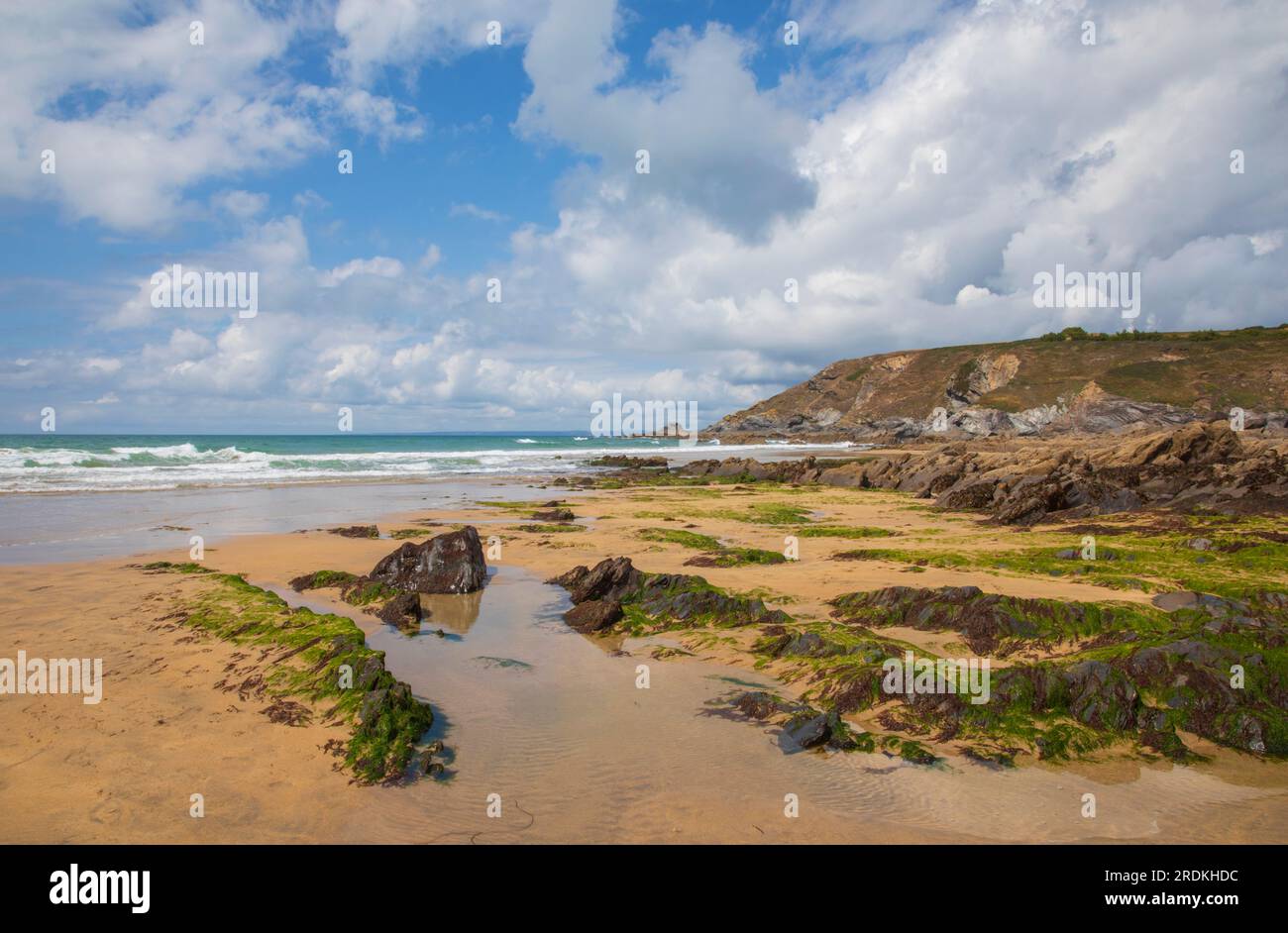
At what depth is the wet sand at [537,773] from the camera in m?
4.79

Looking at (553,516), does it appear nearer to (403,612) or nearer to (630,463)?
(403,612)

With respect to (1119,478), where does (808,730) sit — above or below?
below

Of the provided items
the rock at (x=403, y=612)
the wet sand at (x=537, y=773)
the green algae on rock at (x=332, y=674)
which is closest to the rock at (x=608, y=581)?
the wet sand at (x=537, y=773)

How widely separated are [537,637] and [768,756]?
15.0ft

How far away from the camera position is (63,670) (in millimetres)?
7719

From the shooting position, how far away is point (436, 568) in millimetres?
12367

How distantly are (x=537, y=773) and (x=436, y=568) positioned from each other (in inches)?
295

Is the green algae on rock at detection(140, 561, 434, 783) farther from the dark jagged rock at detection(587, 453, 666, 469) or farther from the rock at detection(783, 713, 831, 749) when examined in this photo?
the dark jagged rock at detection(587, 453, 666, 469)

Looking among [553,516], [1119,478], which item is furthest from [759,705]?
[1119,478]

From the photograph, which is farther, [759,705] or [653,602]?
[653,602]

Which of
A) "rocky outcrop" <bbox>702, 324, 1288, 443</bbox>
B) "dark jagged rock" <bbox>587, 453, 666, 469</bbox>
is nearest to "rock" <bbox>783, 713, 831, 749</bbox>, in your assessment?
"dark jagged rock" <bbox>587, 453, 666, 469</bbox>

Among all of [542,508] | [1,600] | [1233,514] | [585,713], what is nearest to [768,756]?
[585,713]

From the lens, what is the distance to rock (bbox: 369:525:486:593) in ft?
39.9

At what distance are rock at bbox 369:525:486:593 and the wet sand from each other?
2.59 meters
